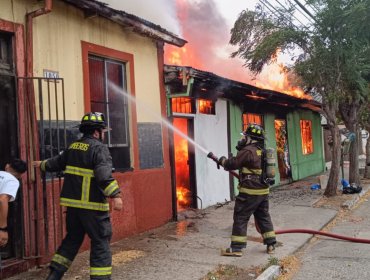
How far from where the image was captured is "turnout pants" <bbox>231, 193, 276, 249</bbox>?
20.3 ft

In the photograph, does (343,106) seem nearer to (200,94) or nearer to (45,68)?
(200,94)

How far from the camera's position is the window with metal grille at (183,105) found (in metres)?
9.45

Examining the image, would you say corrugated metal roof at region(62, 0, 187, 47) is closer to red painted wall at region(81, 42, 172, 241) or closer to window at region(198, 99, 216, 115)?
red painted wall at region(81, 42, 172, 241)

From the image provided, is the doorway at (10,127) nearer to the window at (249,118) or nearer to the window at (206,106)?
the window at (206,106)

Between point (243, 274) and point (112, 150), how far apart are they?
293 cm

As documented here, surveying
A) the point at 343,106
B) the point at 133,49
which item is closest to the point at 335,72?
the point at 343,106

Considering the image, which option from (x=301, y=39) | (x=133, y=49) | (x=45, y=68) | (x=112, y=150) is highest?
(x=301, y=39)

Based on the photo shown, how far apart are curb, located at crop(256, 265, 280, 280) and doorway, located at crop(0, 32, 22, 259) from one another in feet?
9.34

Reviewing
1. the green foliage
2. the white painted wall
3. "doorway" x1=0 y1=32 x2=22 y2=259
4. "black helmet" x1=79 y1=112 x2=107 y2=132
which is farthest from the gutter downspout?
the green foliage

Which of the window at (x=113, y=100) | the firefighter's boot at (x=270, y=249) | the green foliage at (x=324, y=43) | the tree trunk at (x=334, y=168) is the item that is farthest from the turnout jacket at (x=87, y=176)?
the tree trunk at (x=334, y=168)

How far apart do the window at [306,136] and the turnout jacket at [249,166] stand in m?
11.7

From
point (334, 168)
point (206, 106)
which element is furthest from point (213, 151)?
point (334, 168)

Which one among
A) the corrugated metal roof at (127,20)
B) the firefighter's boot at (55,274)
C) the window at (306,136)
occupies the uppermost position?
the corrugated metal roof at (127,20)

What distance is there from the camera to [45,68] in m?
5.86
